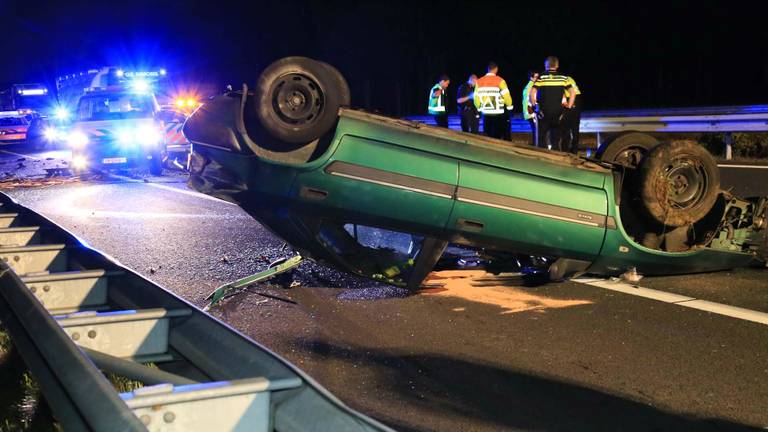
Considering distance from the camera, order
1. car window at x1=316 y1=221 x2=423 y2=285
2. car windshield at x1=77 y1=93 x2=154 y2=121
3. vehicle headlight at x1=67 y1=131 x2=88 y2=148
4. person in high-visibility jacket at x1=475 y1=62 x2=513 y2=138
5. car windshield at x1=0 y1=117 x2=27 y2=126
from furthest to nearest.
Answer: car windshield at x1=0 y1=117 x2=27 y2=126 → car windshield at x1=77 y1=93 x2=154 y2=121 → vehicle headlight at x1=67 y1=131 x2=88 y2=148 → person in high-visibility jacket at x1=475 y1=62 x2=513 y2=138 → car window at x1=316 y1=221 x2=423 y2=285

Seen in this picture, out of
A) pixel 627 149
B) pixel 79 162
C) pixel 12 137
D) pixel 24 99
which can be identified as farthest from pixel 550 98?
pixel 24 99

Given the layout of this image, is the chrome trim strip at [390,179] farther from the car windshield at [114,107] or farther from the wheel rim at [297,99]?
the car windshield at [114,107]

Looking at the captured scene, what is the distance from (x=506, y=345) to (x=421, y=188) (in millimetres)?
1183

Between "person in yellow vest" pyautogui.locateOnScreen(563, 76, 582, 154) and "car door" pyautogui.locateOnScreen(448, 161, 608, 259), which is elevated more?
"person in yellow vest" pyautogui.locateOnScreen(563, 76, 582, 154)

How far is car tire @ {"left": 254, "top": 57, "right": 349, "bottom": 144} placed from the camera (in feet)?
17.8

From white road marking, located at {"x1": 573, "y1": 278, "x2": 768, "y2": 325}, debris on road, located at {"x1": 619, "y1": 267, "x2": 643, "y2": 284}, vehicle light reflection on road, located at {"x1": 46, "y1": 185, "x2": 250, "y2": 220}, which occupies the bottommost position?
vehicle light reflection on road, located at {"x1": 46, "y1": 185, "x2": 250, "y2": 220}

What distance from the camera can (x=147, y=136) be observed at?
17.7 m

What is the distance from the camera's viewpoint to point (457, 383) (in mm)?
4484

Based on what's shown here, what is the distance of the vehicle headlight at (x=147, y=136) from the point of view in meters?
17.6

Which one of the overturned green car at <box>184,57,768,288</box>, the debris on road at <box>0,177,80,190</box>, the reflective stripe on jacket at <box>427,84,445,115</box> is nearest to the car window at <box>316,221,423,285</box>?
the overturned green car at <box>184,57,768,288</box>

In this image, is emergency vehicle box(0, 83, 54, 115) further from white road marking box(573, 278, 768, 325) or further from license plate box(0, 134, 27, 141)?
white road marking box(573, 278, 768, 325)

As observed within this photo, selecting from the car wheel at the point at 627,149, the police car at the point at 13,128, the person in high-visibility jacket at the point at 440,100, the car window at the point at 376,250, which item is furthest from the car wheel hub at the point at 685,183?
the police car at the point at 13,128

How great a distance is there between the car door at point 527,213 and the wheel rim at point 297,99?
1057 mm

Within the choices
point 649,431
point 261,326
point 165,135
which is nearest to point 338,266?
point 261,326
